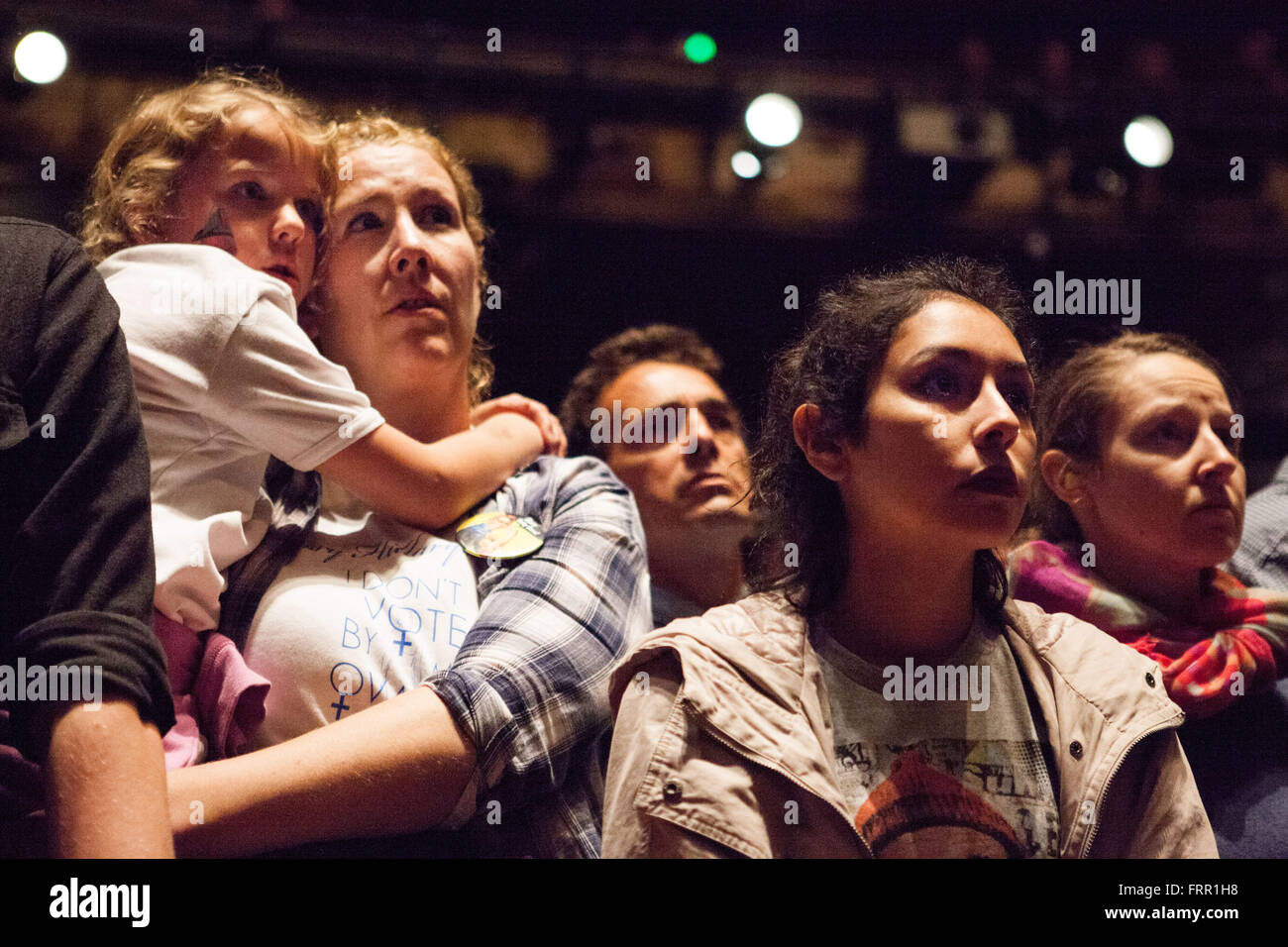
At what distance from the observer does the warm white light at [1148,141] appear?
270 cm

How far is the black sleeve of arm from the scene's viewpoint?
3.44 ft

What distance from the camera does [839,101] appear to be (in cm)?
310

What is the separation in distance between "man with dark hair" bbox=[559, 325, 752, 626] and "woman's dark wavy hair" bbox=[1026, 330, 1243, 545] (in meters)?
0.41

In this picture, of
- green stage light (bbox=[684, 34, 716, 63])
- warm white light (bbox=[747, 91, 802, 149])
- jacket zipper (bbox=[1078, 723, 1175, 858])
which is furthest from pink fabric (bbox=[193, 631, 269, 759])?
green stage light (bbox=[684, 34, 716, 63])

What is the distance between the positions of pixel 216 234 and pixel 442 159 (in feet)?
1.57

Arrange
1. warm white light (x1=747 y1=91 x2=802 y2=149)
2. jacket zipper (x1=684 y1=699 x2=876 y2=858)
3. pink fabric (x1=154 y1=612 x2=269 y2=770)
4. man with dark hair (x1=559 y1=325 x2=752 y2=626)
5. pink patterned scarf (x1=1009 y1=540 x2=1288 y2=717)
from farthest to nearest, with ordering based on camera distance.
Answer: warm white light (x1=747 y1=91 x2=802 y2=149)
man with dark hair (x1=559 y1=325 x2=752 y2=626)
pink patterned scarf (x1=1009 y1=540 x2=1288 y2=717)
pink fabric (x1=154 y1=612 x2=269 y2=770)
jacket zipper (x1=684 y1=699 x2=876 y2=858)

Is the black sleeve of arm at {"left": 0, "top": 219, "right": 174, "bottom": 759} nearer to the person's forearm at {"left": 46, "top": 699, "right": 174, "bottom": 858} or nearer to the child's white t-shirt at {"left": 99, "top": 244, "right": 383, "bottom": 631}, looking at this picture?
the person's forearm at {"left": 46, "top": 699, "right": 174, "bottom": 858}

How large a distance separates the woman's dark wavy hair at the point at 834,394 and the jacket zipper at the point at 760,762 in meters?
0.23

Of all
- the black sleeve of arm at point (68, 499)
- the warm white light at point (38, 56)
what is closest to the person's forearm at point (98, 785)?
the black sleeve of arm at point (68, 499)

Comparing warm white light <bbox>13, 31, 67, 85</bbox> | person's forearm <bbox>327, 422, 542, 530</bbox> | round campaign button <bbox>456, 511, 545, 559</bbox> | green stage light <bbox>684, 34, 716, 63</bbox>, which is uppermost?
green stage light <bbox>684, 34, 716, 63</bbox>
